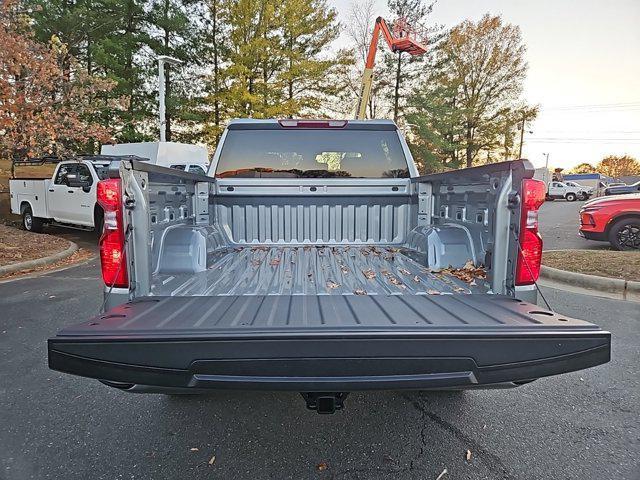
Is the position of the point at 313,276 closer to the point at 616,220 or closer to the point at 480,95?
the point at 616,220

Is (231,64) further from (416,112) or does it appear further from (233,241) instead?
(233,241)

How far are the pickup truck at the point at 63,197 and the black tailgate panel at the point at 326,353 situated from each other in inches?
332

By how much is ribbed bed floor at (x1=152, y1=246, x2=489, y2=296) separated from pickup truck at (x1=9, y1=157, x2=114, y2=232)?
24.3 feet

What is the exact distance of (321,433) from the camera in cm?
263

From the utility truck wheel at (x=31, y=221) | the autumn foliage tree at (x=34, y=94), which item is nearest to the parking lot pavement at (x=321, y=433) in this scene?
the autumn foliage tree at (x=34, y=94)

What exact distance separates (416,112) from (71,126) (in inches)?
926

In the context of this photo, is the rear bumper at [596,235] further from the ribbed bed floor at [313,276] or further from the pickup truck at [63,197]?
the pickup truck at [63,197]

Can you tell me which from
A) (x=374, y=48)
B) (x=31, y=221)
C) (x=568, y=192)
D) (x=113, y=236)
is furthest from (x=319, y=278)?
(x=568, y=192)

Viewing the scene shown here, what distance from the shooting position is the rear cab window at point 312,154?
384 centimetres

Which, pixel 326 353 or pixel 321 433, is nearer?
pixel 326 353

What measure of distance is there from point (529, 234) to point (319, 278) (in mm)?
1297

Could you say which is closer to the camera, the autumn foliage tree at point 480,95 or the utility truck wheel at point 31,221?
the utility truck wheel at point 31,221

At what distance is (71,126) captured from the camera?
9156 mm

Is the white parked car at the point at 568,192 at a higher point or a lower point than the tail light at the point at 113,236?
higher
